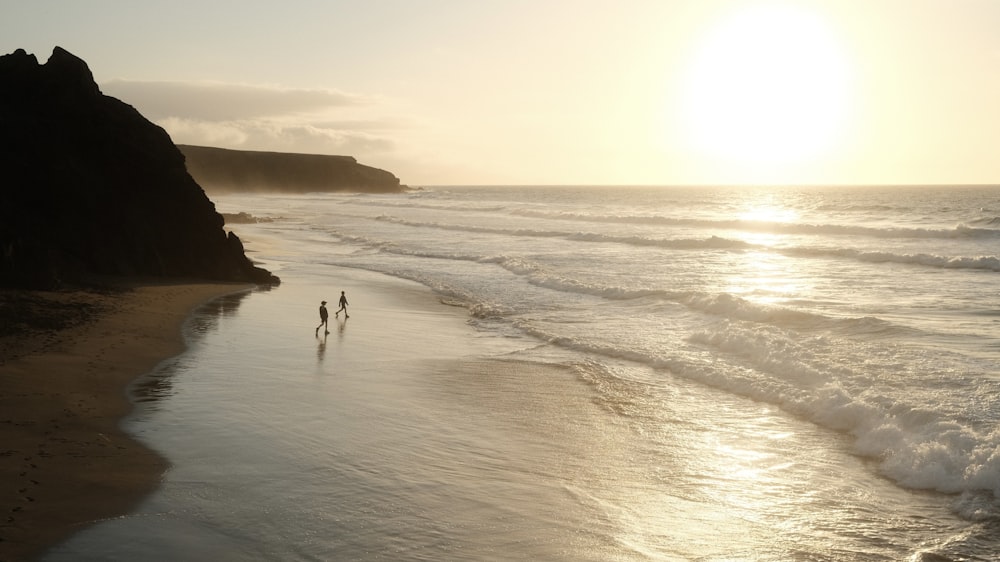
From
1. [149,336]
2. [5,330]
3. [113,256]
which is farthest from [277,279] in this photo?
[5,330]

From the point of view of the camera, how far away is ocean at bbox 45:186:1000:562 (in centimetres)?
852

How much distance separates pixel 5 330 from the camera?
51.3 ft

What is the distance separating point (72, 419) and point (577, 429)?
7463mm

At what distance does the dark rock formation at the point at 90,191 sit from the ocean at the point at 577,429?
3.92 meters

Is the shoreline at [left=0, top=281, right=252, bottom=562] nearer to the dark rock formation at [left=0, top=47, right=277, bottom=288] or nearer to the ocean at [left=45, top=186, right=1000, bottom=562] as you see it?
the ocean at [left=45, top=186, right=1000, bottom=562]

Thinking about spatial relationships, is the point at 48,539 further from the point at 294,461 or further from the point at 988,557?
the point at 988,557

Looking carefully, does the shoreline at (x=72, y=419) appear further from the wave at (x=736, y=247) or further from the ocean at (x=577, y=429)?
the wave at (x=736, y=247)

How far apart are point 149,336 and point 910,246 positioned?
137 feet

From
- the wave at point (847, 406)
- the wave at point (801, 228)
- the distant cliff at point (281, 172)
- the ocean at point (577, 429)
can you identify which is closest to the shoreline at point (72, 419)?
the ocean at point (577, 429)

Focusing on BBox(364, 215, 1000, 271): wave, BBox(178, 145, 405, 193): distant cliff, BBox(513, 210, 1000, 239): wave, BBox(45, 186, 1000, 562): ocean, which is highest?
BBox(178, 145, 405, 193): distant cliff

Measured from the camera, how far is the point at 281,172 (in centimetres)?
18138

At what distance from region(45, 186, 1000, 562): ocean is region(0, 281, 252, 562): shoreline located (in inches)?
14.9

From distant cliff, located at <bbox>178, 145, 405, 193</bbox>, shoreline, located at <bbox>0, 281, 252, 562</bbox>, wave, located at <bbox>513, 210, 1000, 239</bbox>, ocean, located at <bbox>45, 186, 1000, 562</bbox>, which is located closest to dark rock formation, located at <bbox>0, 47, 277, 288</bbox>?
ocean, located at <bbox>45, 186, 1000, 562</bbox>

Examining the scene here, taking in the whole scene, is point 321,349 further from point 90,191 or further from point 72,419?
point 90,191
